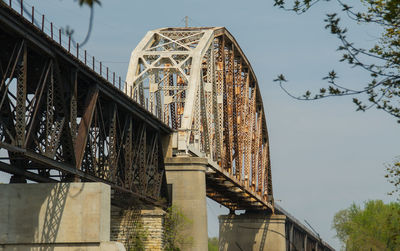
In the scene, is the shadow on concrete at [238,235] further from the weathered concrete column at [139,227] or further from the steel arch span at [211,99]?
the weathered concrete column at [139,227]

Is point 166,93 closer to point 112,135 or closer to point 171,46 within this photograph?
point 171,46

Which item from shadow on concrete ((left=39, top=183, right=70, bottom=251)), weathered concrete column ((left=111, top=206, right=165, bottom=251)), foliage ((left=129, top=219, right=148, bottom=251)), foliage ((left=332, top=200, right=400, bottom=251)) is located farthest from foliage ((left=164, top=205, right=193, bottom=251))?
foliage ((left=332, top=200, right=400, bottom=251))

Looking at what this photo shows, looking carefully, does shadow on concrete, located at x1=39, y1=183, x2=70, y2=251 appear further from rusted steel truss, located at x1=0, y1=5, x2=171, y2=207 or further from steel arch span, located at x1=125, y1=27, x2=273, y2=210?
steel arch span, located at x1=125, y1=27, x2=273, y2=210

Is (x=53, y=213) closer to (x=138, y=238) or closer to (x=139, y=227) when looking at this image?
(x=138, y=238)

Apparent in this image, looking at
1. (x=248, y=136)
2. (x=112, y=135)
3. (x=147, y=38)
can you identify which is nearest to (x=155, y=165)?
(x=112, y=135)

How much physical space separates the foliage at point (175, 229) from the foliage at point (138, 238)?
6.62 ft

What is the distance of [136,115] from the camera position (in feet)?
157

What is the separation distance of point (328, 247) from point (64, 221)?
11606 cm

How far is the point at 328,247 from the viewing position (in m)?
147

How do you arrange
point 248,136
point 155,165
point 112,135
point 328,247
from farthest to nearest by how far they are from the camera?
point 328,247 → point 248,136 → point 155,165 → point 112,135

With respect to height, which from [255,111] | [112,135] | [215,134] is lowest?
[112,135]

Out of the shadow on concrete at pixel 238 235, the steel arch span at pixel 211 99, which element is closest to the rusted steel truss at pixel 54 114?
the steel arch span at pixel 211 99

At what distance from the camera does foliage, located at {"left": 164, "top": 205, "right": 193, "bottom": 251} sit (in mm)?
52375

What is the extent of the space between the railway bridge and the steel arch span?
13 centimetres
